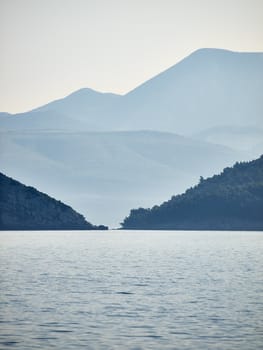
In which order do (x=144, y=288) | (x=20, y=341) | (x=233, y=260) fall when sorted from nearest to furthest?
1. (x=20, y=341)
2. (x=144, y=288)
3. (x=233, y=260)

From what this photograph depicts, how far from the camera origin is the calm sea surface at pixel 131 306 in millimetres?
57281

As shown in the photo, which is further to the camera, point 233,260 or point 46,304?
point 233,260

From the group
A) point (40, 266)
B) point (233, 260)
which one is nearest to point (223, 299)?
point (40, 266)

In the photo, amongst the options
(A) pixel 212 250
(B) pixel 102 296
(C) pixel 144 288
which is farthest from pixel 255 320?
(A) pixel 212 250

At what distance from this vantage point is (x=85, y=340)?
5719 centimetres

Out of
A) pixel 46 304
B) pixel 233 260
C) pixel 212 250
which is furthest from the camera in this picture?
pixel 212 250

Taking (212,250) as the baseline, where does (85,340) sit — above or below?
below

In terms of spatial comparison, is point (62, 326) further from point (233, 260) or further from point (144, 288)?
point (233, 260)

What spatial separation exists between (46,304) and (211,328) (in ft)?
50.7

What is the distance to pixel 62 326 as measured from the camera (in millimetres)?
62031

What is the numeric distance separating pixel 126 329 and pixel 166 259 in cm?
7497

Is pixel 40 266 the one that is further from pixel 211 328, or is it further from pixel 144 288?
pixel 211 328

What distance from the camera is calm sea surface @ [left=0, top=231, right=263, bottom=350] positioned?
57281 millimetres

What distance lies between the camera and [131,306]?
72312mm
